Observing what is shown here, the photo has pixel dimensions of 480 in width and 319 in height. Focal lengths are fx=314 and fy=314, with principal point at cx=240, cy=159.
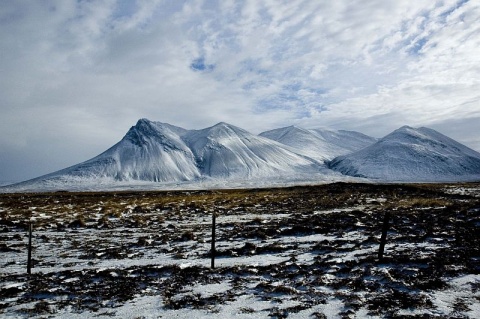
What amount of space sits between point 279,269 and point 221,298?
3.37 metres

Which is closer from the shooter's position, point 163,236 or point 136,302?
point 136,302

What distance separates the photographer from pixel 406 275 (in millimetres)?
10820

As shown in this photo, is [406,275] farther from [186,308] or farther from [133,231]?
[133,231]

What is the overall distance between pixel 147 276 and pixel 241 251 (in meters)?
4.87

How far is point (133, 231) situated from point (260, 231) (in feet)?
32.1

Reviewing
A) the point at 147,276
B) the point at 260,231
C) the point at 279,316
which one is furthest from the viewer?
the point at 260,231

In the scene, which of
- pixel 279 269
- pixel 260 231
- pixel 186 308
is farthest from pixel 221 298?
pixel 260 231

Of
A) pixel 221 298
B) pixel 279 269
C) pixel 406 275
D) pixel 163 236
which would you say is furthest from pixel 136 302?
pixel 163 236

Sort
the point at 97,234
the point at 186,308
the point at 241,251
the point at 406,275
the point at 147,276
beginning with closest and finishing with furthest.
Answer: the point at 186,308
the point at 406,275
the point at 147,276
the point at 241,251
the point at 97,234

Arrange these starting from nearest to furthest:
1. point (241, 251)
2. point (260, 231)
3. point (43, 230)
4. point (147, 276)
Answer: point (147, 276) → point (241, 251) → point (260, 231) → point (43, 230)

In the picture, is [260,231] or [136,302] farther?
[260,231]

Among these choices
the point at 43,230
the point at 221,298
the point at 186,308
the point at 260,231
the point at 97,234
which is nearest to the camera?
the point at 186,308

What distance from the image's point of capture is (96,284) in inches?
444

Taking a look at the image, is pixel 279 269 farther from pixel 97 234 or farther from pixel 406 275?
pixel 97 234
